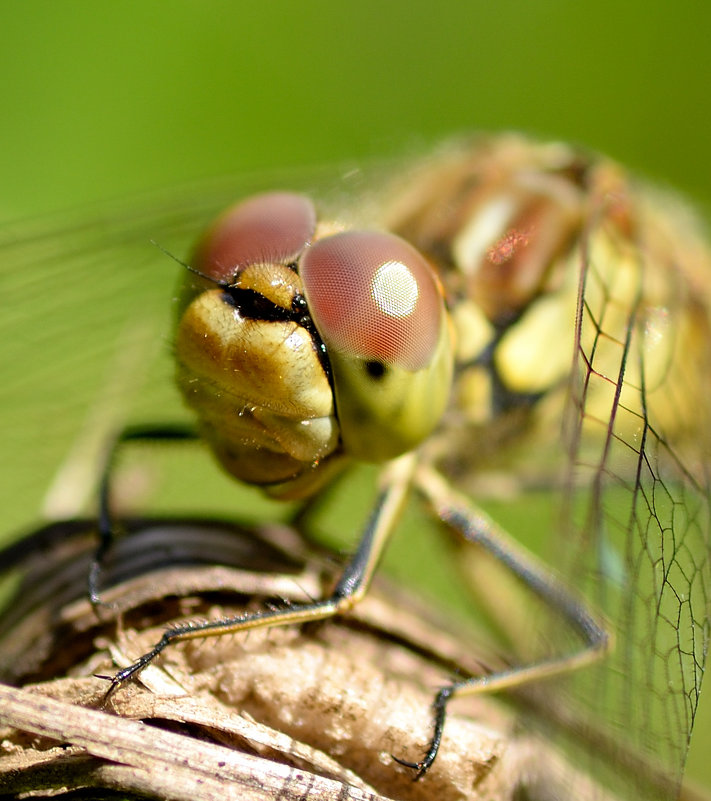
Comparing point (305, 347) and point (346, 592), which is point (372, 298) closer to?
point (305, 347)

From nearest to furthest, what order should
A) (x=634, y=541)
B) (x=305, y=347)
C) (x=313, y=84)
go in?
(x=305, y=347), (x=634, y=541), (x=313, y=84)

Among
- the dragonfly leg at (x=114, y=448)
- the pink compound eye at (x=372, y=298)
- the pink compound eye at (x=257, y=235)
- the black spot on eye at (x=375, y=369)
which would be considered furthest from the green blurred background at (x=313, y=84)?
the black spot on eye at (x=375, y=369)

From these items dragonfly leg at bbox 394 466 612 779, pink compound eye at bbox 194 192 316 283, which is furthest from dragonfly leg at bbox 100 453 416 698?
pink compound eye at bbox 194 192 316 283

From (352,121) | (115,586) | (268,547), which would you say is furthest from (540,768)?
(352,121)

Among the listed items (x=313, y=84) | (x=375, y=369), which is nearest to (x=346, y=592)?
(x=375, y=369)

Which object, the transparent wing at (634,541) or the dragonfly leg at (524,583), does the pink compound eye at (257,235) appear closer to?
the transparent wing at (634,541)

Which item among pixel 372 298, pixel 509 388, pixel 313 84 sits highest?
pixel 313 84

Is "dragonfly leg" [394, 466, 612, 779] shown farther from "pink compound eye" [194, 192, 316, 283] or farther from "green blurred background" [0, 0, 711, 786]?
"green blurred background" [0, 0, 711, 786]

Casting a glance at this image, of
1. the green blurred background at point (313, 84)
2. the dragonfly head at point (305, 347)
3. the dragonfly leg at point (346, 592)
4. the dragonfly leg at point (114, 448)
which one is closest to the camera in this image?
the dragonfly leg at point (346, 592)
